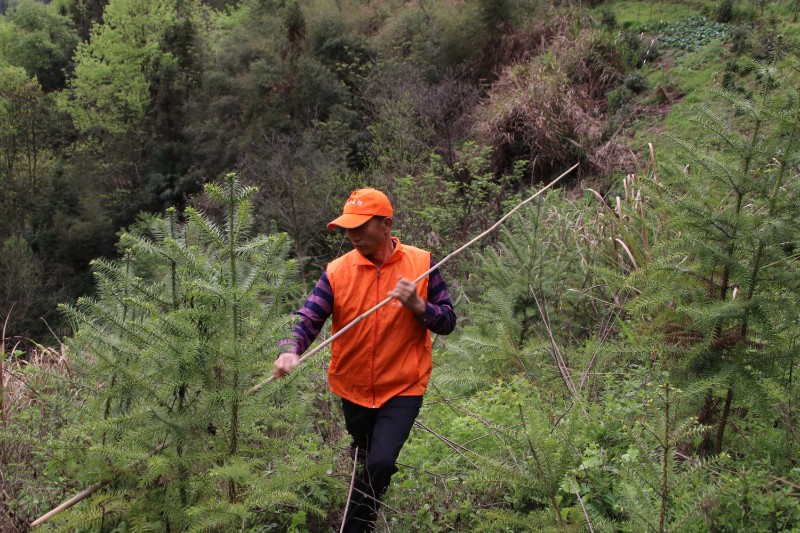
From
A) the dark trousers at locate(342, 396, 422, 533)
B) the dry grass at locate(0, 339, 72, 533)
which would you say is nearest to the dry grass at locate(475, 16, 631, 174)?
the dark trousers at locate(342, 396, 422, 533)

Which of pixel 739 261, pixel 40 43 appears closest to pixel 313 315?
pixel 739 261

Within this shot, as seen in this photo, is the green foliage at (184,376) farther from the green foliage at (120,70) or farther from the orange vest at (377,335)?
the green foliage at (120,70)

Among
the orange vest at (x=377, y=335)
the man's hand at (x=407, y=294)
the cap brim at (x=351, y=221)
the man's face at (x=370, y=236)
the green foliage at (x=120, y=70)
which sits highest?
the cap brim at (x=351, y=221)

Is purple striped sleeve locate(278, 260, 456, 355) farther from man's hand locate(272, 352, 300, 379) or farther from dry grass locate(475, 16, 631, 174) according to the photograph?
dry grass locate(475, 16, 631, 174)

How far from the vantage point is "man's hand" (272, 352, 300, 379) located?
2.61 meters

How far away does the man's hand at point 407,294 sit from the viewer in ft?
9.24

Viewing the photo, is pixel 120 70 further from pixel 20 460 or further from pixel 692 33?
pixel 20 460

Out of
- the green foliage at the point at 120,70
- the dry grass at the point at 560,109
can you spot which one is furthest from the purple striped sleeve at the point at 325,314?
the green foliage at the point at 120,70

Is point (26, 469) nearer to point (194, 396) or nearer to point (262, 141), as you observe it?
point (194, 396)

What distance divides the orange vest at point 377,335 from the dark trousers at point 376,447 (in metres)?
0.07

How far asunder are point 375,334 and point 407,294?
14.5 inches

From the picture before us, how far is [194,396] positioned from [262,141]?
19962mm

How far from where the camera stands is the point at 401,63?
2116 centimetres

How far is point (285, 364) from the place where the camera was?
2.66 metres
